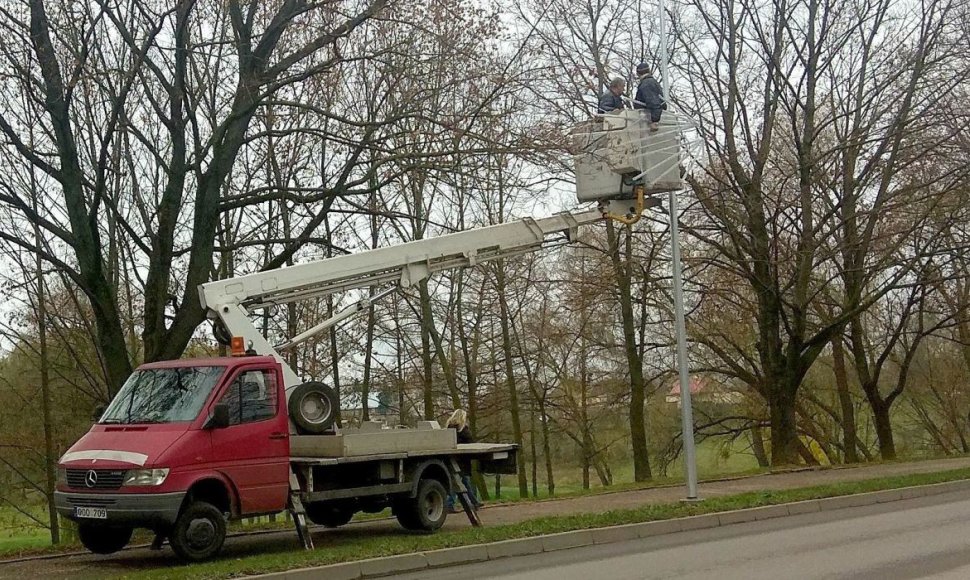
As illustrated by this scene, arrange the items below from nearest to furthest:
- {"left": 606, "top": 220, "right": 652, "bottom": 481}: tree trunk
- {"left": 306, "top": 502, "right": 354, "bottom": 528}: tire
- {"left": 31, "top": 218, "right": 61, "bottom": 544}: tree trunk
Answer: {"left": 306, "top": 502, "right": 354, "bottom": 528}: tire < {"left": 606, "top": 220, "right": 652, "bottom": 481}: tree trunk < {"left": 31, "top": 218, "right": 61, "bottom": 544}: tree trunk

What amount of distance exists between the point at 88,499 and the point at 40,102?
20.9 feet

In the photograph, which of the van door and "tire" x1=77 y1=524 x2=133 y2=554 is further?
"tire" x1=77 y1=524 x2=133 y2=554

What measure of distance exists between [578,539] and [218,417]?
5.01 m

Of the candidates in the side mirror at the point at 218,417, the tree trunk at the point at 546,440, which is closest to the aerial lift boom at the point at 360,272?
the side mirror at the point at 218,417

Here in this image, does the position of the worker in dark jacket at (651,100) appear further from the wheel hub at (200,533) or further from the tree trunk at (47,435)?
the tree trunk at (47,435)

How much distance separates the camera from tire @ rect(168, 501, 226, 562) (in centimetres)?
1139

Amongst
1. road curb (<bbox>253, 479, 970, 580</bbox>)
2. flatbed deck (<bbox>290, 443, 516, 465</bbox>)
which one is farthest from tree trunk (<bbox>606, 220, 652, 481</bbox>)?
flatbed deck (<bbox>290, 443, 516, 465</bbox>)

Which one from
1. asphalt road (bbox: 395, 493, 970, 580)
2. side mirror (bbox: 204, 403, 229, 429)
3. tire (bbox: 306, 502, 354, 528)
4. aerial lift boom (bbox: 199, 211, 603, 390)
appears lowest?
asphalt road (bbox: 395, 493, 970, 580)

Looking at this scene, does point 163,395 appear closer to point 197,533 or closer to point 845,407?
point 197,533

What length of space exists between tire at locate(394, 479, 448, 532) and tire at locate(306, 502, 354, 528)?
1.18 metres

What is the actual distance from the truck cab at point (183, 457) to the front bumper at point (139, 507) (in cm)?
1

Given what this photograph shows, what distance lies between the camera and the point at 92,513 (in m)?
11.3

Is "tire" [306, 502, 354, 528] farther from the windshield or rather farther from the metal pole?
the metal pole

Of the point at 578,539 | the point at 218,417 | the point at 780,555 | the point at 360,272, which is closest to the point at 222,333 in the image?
the point at 218,417
